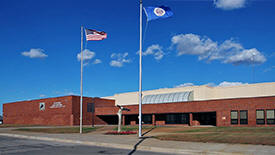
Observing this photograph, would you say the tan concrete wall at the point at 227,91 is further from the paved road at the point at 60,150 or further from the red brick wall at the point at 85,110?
the paved road at the point at 60,150

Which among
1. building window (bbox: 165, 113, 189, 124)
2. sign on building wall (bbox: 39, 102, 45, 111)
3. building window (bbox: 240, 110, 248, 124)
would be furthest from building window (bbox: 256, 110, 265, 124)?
sign on building wall (bbox: 39, 102, 45, 111)

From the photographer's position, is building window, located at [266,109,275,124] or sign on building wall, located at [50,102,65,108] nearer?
building window, located at [266,109,275,124]

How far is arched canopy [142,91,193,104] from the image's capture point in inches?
1960

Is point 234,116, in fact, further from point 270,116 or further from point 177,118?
point 177,118

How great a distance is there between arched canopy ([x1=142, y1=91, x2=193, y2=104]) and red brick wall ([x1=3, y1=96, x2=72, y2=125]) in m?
15.6

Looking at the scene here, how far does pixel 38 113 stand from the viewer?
62.6m

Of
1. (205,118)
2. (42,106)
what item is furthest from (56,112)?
(205,118)

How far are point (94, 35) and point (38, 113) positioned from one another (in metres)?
39.4

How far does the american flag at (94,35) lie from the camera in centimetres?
2895

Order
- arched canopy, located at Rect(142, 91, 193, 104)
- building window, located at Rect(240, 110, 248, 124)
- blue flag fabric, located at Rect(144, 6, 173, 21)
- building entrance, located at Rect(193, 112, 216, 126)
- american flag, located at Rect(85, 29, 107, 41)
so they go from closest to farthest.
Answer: blue flag fabric, located at Rect(144, 6, 173, 21) → american flag, located at Rect(85, 29, 107, 41) → building window, located at Rect(240, 110, 248, 124) → building entrance, located at Rect(193, 112, 216, 126) → arched canopy, located at Rect(142, 91, 193, 104)

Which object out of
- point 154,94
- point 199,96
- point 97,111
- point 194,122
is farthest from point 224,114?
point 97,111

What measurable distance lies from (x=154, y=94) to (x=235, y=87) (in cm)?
1638

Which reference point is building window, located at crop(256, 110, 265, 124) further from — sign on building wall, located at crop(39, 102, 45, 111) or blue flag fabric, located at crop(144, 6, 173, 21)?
sign on building wall, located at crop(39, 102, 45, 111)

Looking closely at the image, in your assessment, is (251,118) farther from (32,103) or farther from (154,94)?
(32,103)
